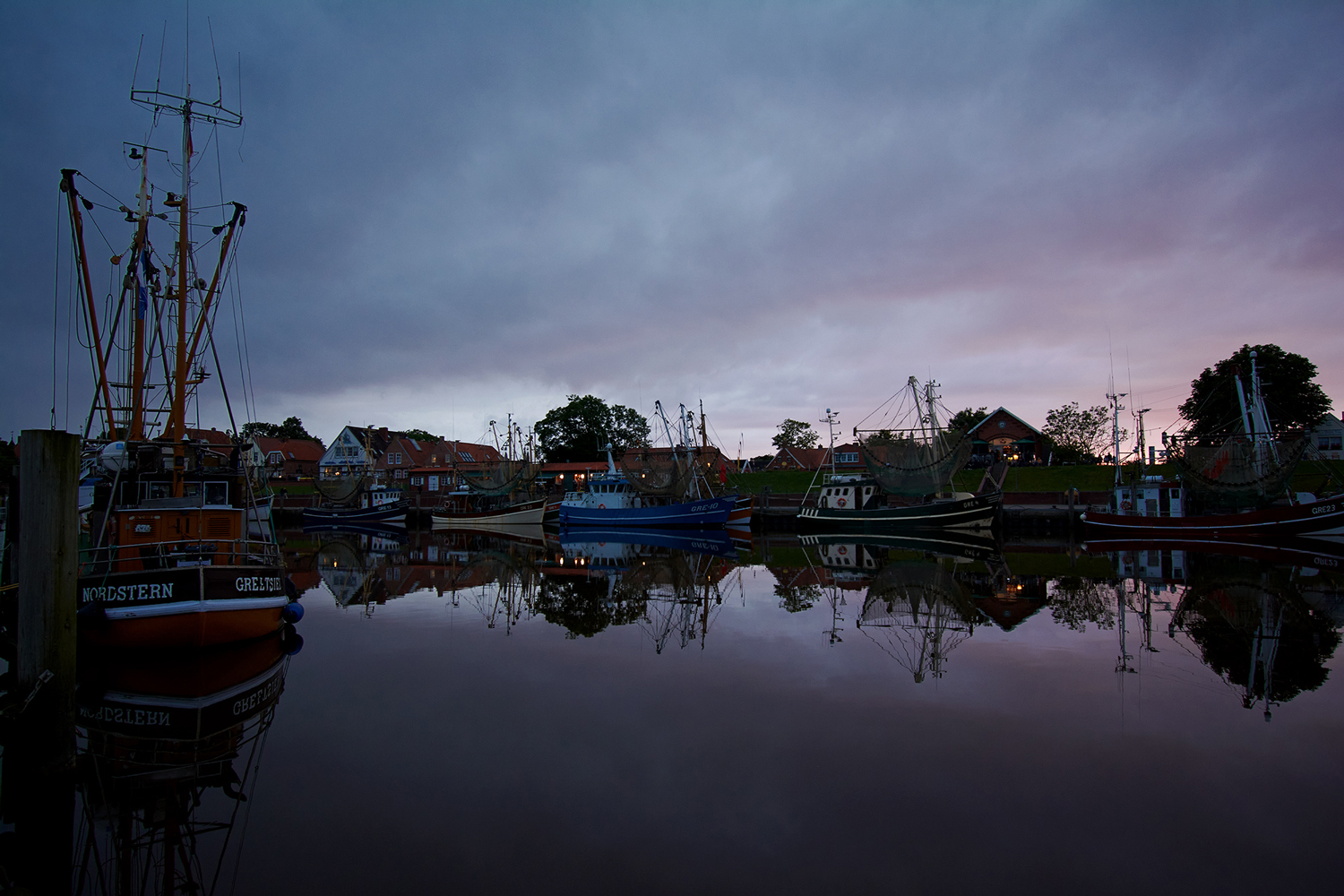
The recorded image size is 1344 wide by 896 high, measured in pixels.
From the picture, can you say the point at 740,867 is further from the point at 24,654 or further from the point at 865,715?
the point at 24,654

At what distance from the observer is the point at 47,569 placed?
20.6 ft

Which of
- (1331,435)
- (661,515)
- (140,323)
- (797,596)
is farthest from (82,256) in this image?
(1331,435)

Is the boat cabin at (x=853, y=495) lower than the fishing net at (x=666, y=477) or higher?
lower

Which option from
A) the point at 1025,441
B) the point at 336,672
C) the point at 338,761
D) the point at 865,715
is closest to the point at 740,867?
the point at 865,715

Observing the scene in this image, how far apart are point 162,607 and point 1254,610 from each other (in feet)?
61.2

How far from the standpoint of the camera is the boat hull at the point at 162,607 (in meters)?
10.2

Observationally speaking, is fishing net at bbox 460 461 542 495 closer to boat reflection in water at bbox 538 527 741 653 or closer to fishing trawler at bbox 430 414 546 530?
fishing trawler at bbox 430 414 546 530

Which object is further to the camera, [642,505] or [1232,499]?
[642,505]

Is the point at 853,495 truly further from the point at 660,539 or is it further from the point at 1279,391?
the point at 1279,391

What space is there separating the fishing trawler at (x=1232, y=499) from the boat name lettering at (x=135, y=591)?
37098 millimetres

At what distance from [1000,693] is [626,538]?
32357 millimetres

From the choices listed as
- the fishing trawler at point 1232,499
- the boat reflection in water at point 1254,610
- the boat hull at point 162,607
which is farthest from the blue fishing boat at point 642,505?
the boat hull at point 162,607

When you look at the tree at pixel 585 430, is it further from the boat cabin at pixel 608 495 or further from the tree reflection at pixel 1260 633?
the tree reflection at pixel 1260 633

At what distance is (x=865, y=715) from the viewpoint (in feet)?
25.5
